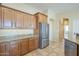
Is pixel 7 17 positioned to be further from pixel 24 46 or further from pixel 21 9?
pixel 24 46

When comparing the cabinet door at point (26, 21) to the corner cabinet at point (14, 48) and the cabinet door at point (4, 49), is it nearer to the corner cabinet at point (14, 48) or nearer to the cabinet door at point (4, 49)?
the corner cabinet at point (14, 48)

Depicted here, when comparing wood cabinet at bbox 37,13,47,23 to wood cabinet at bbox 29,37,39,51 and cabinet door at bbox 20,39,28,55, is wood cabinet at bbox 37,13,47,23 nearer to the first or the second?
wood cabinet at bbox 29,37,39,51

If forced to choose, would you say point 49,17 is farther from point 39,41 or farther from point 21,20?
point 21,20

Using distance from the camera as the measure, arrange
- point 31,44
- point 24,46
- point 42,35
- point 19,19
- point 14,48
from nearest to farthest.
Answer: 1. point 14,48
2. point 24,46
3. point 19,19
4. point 31,44
5. point 42,35

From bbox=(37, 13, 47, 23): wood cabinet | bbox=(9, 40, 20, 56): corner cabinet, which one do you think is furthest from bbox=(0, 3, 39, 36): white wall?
bbox=(9, 40, 20, 56): corner cabinet

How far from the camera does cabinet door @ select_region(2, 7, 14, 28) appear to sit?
319cm

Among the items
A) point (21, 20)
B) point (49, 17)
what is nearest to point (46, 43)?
point (49, 17)

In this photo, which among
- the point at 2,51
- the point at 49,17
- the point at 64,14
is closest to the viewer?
the point at 2,51

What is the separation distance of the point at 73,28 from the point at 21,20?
3645 mm

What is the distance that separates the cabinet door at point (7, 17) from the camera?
126 inches

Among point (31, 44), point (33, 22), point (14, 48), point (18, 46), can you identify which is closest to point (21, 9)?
point (33, 22)

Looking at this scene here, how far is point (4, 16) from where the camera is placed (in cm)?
322

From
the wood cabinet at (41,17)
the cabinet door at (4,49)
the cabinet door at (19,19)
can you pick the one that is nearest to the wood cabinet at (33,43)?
the cabinet door at (19,19)

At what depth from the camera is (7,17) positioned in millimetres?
3330
